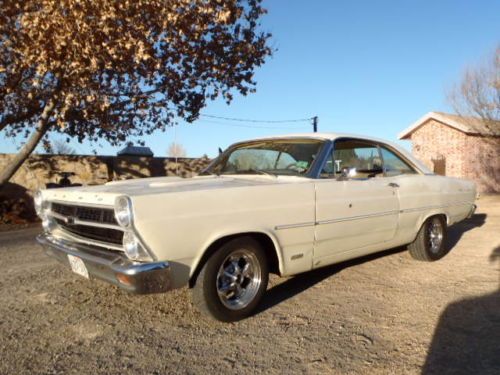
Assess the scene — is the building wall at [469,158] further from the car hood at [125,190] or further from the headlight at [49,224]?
the headlight at [49,224]

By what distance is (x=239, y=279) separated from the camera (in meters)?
3.46

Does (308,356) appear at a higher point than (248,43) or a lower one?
lower

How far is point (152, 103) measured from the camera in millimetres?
10367

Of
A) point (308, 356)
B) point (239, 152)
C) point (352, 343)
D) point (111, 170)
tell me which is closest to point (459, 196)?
point (239, 152)

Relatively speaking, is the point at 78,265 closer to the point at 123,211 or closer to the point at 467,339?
the point at 123,211

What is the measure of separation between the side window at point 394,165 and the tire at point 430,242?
694 mm

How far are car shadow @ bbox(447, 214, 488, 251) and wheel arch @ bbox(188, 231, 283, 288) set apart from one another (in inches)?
147

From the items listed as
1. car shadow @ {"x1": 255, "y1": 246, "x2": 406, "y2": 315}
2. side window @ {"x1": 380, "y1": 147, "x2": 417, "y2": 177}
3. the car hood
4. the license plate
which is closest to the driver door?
side window @ {"x1": 380, "y1": 147, "x2": 417, "y2": 177}

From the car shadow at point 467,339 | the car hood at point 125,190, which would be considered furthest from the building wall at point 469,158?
the car hood at point 125,190

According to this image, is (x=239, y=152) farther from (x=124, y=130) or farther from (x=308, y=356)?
(x=124, y=130)

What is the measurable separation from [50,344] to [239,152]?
2741 mm

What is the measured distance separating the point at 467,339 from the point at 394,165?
2492mm

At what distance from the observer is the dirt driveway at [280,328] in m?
2.71

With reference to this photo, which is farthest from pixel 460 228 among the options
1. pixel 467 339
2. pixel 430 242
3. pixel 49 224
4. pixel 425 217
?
pixel 49 224
